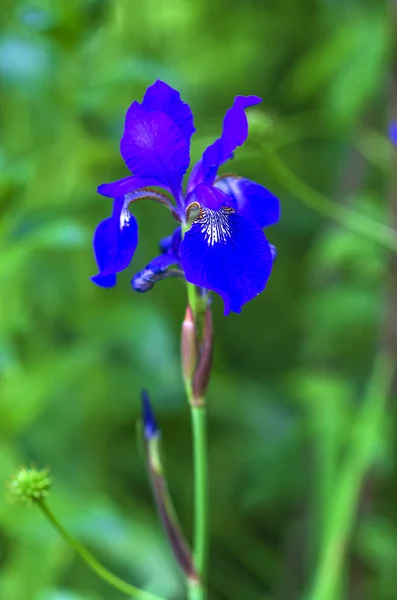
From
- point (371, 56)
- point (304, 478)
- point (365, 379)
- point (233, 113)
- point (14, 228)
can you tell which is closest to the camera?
point (233, 113)

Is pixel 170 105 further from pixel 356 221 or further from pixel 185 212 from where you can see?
pixel 356 221

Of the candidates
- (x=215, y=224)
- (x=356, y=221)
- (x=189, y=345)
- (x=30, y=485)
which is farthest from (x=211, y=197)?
(x=356, y=221)

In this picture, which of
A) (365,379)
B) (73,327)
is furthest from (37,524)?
(365,379)

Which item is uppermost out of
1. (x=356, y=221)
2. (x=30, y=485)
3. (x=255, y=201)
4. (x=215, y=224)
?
(x=356, y=221)

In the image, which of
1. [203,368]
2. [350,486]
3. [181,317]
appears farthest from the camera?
[181,317]

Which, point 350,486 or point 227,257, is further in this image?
point 350,486

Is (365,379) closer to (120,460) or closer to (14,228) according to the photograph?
(120,460)
